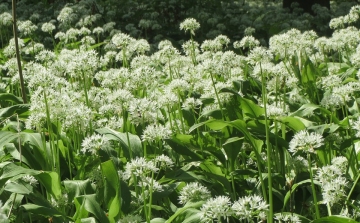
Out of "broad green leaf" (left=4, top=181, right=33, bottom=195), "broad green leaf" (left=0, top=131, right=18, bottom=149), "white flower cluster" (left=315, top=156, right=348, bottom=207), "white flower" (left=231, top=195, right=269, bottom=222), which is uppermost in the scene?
"broad green leaf" (left=0, top=131, right=18, bottom=149)

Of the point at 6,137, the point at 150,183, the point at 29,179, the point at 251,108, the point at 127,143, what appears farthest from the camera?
the point at 251,108

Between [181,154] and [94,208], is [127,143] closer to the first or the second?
[181,154]

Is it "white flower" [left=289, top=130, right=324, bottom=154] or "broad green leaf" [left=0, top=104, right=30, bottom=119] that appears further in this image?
"broad green leaf" [left=0, top=104, right=30, bottom=119]

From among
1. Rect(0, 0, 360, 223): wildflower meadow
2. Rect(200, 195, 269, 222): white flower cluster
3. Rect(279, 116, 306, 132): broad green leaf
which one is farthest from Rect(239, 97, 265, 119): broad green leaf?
Rect(200, 195, 269, 222): white flower cluster

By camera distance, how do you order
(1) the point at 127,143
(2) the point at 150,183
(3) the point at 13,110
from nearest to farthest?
(2) the point at 150,183 → (1) the point at 127,143 → (3) the point at 13,110

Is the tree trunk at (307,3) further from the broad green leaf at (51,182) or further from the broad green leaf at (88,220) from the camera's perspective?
the broad green leaf at (88,220)

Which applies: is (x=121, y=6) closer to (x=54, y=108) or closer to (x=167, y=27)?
(x=167, y=27)

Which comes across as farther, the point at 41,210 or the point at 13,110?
the point at 13,110

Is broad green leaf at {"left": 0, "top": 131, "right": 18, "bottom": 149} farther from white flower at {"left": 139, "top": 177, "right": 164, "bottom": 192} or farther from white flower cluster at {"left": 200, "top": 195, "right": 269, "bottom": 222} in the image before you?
white flower cluster at {"left": 200, "top": 195, "right": 269, "bottom": 222}

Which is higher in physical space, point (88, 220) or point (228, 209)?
point (228, 209)

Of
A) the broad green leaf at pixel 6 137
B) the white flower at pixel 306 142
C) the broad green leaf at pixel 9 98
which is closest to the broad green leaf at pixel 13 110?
the broad green leaf at pixel 9 98

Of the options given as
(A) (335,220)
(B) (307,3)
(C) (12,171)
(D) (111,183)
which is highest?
(B) (307,3)

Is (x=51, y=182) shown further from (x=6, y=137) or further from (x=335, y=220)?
(x=335, y=220)

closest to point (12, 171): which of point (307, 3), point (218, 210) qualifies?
point (218, 210)
